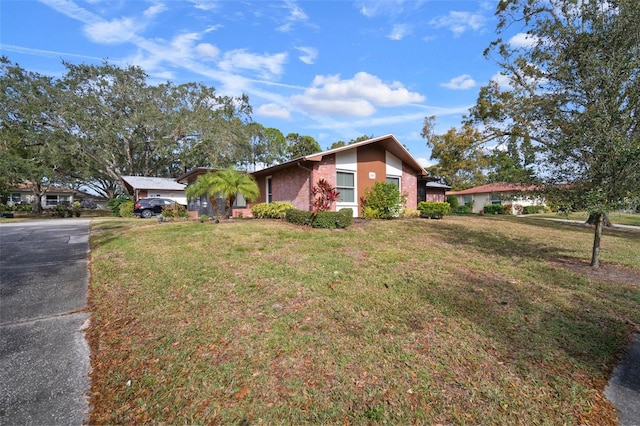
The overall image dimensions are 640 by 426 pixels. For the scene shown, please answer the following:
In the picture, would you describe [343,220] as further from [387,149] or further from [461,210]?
[461,210]

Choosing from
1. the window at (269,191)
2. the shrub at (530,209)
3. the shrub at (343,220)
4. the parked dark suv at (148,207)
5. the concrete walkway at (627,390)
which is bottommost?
the concrete walkway at (627,390)

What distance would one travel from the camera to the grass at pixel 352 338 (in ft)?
8.00

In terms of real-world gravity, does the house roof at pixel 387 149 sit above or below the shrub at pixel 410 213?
above

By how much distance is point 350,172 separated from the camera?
1418 centimetres

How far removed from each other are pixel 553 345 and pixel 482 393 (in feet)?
4.79

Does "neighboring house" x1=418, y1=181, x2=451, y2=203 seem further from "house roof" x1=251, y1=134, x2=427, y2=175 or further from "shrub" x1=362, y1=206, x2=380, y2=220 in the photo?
"shrub" x1=362, y1=206, x2=380, y2=220

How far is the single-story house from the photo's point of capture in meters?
13.3

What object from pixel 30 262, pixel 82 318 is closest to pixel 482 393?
pixel 82 318

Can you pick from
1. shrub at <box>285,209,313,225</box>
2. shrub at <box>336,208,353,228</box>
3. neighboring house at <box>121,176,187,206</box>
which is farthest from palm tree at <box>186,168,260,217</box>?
neighboring house at <box>121,176,187,206</box>

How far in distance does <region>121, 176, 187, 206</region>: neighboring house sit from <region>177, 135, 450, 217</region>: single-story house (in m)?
16.0

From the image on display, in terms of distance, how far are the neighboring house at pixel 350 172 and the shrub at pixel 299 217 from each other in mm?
1571

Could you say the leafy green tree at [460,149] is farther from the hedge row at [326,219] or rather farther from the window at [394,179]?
the hedge row at [326,219]

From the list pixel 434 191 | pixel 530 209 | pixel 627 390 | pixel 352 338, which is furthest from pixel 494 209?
pixel 352 338

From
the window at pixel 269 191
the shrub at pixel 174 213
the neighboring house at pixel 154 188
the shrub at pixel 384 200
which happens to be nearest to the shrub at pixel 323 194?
the shrub at pixel 384 200
